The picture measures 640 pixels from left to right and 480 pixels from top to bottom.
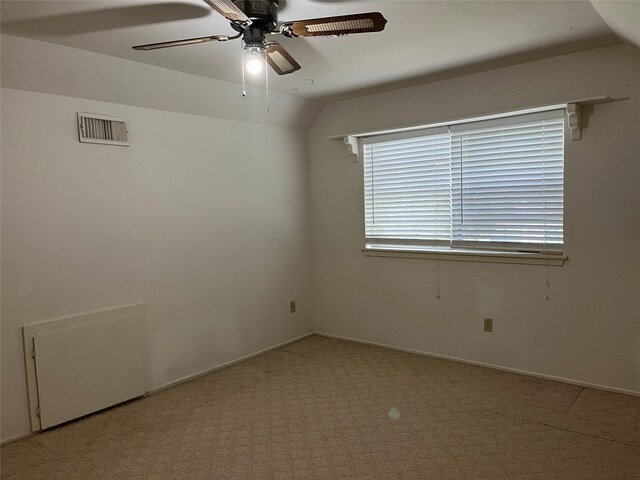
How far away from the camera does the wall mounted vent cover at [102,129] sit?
121 inches

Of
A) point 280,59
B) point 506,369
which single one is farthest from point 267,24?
point 506,369

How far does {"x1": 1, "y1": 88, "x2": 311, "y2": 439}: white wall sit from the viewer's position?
2826 millimetres

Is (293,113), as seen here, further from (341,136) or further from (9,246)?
(9,246)

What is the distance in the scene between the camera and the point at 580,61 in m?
3.19

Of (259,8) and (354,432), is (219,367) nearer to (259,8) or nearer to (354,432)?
(354,432)

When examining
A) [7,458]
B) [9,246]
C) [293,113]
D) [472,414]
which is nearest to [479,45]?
[293,113]

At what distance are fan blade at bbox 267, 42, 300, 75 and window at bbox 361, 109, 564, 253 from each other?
173 cm

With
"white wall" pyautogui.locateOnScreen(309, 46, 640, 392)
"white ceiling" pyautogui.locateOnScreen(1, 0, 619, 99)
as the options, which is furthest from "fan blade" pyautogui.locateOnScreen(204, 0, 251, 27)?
"white wall" pyautogui.locateOnScreen(309, 46, 640, 392)

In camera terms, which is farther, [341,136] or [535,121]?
[341,136]

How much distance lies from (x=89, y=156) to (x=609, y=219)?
12.1ft

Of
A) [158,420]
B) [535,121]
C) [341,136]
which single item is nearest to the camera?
[158,420]

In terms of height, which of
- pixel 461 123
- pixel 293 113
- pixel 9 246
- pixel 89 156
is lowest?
pixel 9 246

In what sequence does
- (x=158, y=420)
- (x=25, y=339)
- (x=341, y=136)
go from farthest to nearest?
(x=341, y=136), (x=158, y=420), (x=25, y=339)

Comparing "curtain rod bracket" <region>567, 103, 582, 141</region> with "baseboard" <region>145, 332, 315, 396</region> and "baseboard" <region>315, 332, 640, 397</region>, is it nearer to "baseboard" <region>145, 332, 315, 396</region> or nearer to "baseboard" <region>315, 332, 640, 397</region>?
"baseboard" <region>315, 332, 640, 397</region>
